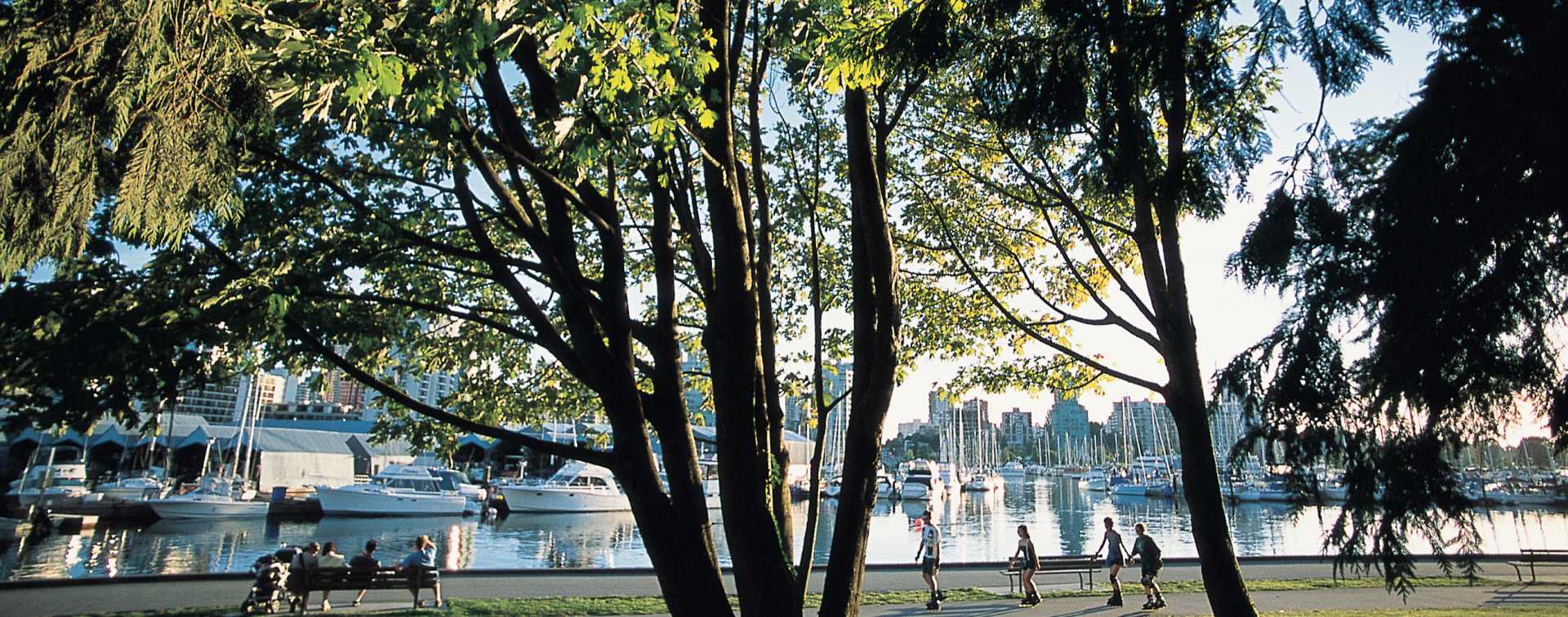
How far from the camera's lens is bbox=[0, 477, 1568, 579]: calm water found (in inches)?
1104

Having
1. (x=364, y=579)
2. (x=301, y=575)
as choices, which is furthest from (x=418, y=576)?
(x=301, y=575)

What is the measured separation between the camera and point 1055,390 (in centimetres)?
1262

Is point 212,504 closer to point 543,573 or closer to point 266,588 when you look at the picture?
point 543,573

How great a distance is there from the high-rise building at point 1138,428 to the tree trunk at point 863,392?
8843cm

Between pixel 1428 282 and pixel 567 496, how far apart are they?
50.1 meters

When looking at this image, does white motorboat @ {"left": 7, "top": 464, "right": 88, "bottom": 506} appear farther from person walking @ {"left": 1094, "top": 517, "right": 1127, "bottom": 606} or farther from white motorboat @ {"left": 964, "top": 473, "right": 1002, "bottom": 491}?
white motorboat @ {"left": 964, "top": 473, "right": 1002, "bottom": 491}

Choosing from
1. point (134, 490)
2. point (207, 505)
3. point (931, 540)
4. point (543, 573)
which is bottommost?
point (543, 573)

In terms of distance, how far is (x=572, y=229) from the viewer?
6.36m

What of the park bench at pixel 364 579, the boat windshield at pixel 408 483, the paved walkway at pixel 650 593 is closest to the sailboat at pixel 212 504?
the boat windshield at pixel 408 483

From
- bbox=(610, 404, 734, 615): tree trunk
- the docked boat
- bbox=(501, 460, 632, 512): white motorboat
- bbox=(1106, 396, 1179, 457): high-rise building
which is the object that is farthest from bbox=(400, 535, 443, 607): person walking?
bbox=(1106, 396, 1179, 457): high-rise building

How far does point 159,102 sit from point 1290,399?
507cm

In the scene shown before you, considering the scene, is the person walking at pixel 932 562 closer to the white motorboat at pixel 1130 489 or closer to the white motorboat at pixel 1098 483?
the white motorboat at pixel 1130 489

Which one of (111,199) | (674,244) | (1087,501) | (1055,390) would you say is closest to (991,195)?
(1055,390)

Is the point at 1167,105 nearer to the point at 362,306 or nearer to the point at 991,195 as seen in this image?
the point at 362,306
